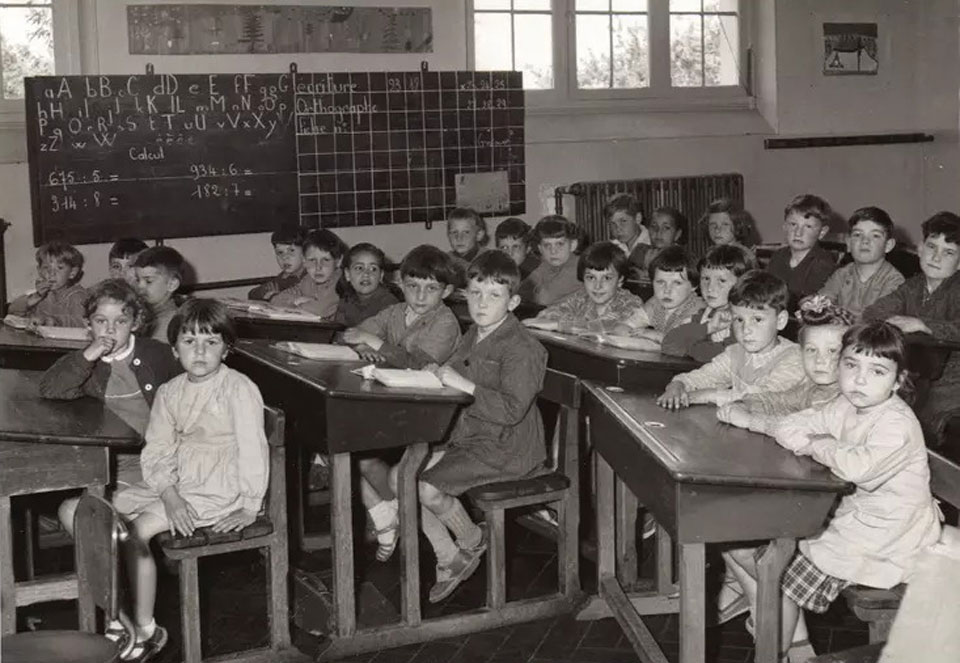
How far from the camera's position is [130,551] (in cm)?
416

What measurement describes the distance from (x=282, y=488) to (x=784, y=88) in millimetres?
6054

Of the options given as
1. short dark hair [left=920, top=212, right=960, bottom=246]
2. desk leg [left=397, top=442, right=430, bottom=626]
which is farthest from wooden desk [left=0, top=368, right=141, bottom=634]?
short dark hair [left=920, top=212, right=960, bottom=246]

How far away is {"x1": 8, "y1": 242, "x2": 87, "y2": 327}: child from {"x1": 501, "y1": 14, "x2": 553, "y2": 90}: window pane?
A: 345 centimetres

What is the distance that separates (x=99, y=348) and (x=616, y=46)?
545 cm

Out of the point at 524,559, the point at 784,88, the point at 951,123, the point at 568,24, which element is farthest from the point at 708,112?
the point at 524,559

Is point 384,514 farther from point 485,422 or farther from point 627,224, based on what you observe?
point 627,224

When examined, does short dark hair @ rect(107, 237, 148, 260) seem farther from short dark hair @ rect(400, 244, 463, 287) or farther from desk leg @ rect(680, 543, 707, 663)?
desk leg @ rect(680, 543, 707, 663)

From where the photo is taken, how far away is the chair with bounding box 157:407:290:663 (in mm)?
4055

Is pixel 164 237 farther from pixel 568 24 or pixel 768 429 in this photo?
pixel 768 429

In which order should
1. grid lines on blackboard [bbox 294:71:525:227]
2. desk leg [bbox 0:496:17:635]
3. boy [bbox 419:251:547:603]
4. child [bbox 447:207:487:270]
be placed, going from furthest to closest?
grid lines on blackboard [bbox 294:71:525:227] < child [bbox 447:207:487:270] < boy [bbox 419:251:547:603] < desk leg [bbox 0:496:17:635]

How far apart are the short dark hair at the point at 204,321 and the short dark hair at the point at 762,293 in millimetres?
1553

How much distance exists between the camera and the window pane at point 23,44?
7.45 m

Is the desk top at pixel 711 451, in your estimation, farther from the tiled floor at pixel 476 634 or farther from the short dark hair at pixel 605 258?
the short dark hair at pixel 605 258

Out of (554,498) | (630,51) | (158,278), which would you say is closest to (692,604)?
(554,498)
